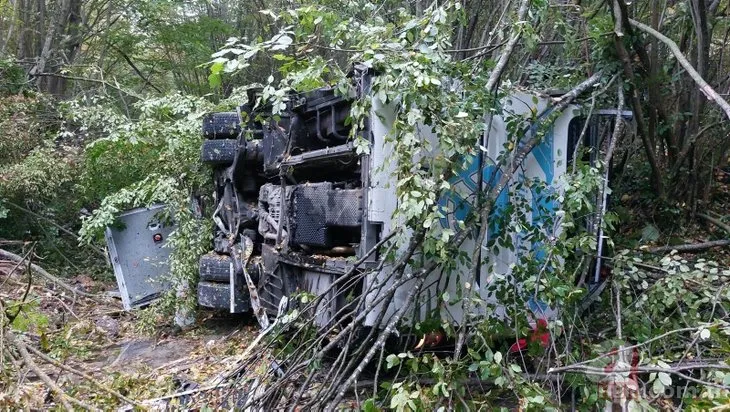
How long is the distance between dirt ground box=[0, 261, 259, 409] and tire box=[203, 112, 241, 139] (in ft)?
5.96

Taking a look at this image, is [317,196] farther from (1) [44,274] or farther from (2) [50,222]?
(2) [50,222]

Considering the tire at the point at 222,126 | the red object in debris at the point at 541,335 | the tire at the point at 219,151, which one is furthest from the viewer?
the tire at the point at 222,126

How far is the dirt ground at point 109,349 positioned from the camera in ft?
11.2

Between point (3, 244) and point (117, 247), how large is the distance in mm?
2985

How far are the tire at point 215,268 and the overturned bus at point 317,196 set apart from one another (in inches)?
0.4

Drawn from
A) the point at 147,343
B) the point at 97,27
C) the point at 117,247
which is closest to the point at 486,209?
the point at 147,343

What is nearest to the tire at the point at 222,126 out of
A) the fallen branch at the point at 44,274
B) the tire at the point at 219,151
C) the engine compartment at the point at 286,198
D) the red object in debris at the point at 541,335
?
the engine compartment at the point at 286,198

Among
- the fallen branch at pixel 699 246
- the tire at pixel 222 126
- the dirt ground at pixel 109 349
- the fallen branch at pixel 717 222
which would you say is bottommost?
the dirt ground at pixel 109 349

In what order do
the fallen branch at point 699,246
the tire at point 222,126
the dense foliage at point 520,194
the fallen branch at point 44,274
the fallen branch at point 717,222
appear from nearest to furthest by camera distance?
the dense foliage at point 520,194 → the fallen branch at point 699,246 → the fallen branch at point 717,222 → the tire at point 222,126 → the fallen branch at point 44,274

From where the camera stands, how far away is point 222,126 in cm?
534

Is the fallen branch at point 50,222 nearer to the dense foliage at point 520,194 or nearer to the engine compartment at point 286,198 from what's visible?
the dense foliage at point 520,194

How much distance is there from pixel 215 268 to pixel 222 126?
4.43 feet

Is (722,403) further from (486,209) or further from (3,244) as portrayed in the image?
(3,244)

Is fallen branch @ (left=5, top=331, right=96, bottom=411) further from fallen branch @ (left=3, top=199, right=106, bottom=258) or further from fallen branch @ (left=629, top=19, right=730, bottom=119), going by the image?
fallen branch @ (left=3, top=199, right=106, bottom=258)
